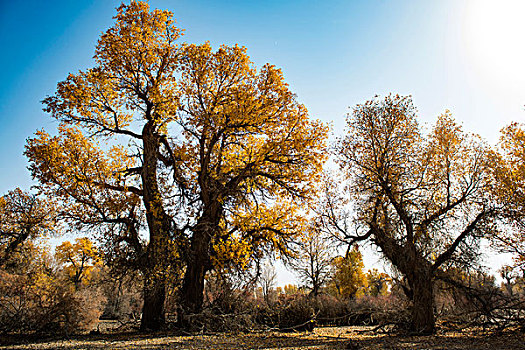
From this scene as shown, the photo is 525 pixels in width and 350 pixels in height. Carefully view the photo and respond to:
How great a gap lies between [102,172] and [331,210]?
8.72 metres

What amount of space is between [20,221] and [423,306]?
2313 cm

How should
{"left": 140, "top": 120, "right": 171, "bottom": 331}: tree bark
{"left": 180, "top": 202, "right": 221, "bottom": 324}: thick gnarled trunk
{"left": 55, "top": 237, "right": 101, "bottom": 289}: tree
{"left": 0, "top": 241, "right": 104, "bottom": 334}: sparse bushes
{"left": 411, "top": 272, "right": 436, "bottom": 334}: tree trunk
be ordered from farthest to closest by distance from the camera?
{"left": 55, "top": 237, "right": 101, "bottom": 289}: tree → {"left": 180, "top": 202, "right": 221, "bottom": 324}: thick gnarled trunk → {"left": 140, "top": 120, "right": 171, "bottom": 331}: tree bark → {"left": 0, "top": 241, "right": 104, "bottom": 334}: sparse bushes → {"left": 411, "top": 272, "right": 436, "bottom": 334}: tree trunk

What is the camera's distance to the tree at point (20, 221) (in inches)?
733

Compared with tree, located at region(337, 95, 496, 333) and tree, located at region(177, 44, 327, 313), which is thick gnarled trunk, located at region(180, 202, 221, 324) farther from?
tree, located at region(337, 95, 496, 333)

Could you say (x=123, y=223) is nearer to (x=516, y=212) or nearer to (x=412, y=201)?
(x=412, y=201)

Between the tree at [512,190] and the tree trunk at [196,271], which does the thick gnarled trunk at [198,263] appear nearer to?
the tree trunk at [196,271]

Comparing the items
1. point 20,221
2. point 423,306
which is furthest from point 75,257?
point 423,306

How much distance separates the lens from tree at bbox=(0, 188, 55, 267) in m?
18.6

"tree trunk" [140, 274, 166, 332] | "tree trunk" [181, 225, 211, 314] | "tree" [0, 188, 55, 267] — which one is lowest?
"tree trunk" [140, 274, 166, 332]

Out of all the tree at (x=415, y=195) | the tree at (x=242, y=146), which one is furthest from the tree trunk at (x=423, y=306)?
the tree at (x=242, y=146)

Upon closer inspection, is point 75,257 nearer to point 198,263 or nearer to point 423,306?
point 198,263

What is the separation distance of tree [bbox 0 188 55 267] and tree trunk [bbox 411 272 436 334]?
2006cm

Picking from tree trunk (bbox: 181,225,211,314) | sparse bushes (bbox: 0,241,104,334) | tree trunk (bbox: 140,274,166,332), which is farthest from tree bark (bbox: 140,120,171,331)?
sparse bushes (bbox: 0,241,104,334)

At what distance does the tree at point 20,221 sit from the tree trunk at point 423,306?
2006 centimetres
